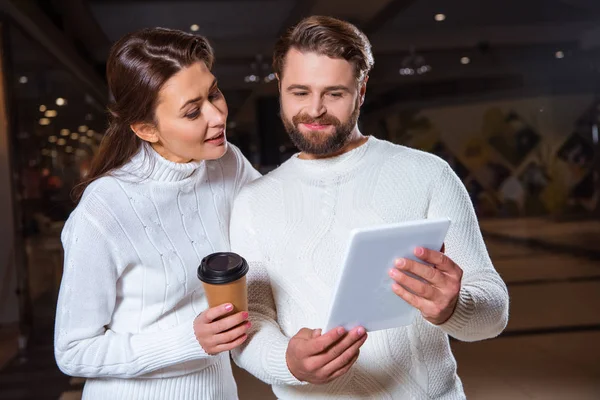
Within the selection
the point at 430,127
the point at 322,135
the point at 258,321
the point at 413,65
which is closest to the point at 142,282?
the point at 258,321

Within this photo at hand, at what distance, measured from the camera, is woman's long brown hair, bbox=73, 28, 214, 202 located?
151 cm

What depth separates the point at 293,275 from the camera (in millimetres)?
1471

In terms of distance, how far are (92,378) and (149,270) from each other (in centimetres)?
31

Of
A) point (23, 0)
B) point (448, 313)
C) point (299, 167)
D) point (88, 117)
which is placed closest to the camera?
point (448, 313)

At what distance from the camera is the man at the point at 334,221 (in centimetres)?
139

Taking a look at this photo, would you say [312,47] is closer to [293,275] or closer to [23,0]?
[293,275]

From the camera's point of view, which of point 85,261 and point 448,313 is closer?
point 448,313

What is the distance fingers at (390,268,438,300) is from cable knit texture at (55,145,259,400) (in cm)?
54

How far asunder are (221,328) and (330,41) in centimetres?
64

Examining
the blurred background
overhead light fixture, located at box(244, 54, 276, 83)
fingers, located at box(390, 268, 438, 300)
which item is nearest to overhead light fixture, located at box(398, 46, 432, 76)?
the blurred background

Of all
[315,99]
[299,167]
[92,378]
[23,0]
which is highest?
[23,0]

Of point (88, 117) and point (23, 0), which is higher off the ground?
point (23, 0)

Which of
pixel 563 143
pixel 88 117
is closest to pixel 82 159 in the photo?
pixel 88 117

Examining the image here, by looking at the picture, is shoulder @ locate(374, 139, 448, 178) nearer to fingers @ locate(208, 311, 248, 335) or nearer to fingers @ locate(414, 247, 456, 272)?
fingers @ locate(414, 247, 456, 272)
